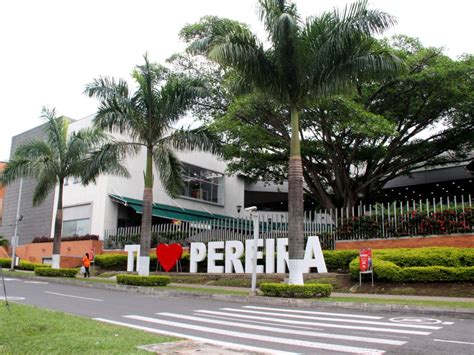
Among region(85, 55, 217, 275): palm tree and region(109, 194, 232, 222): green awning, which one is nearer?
region(85, 55, 217, 275): palm tree

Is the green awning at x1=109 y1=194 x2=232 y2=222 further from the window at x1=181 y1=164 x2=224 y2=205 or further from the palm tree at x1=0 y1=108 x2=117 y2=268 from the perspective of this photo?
the palm tree at x1=0 y1=108 x2=117 y2=268

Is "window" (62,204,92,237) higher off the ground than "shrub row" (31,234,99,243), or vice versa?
"window" (62,204,92,237)

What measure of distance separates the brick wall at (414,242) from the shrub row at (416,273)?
76.7 inches

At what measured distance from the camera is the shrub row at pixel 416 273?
1588 cm

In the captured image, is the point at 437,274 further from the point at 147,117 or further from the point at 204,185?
the point at 204,185

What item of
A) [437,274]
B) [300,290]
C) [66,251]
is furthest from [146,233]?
[66,251]

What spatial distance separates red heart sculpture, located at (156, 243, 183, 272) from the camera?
25281mm

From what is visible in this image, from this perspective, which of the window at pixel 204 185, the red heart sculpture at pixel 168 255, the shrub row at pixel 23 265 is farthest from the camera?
the window at pixel 204 185

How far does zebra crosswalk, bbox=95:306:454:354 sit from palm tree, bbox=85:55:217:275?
356 inches

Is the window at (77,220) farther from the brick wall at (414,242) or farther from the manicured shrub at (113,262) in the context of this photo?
the brick wall at (414,242)

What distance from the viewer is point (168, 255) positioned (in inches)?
997

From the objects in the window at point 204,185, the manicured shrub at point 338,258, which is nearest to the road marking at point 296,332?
the manicured shrub at point 338,258

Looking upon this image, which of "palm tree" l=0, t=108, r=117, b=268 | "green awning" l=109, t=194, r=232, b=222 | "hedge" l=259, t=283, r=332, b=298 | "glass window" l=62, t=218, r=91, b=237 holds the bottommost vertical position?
"hedge" l=259, t=283, r=332, b=298

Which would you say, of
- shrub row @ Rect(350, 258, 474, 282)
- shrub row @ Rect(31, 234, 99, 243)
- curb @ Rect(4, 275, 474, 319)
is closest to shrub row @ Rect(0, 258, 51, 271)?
shrub row @ Rect(31, 234, 99, 243)
